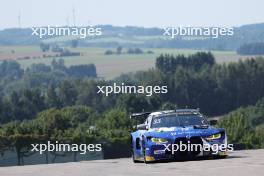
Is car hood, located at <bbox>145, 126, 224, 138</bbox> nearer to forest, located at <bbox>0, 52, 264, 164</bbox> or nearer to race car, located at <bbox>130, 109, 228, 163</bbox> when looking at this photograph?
race car, located at <bbox>130, 109, 228, 163</bbox>

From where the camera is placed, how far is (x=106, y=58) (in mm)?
180375

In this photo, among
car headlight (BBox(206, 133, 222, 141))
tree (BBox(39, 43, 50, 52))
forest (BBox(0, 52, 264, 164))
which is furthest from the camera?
tree (BBox(39, 43, 50, 52))

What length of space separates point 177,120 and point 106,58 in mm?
160267

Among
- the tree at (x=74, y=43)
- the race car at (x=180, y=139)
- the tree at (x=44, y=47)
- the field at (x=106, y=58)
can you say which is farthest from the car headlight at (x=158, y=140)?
the tree at (x=74, y=43)

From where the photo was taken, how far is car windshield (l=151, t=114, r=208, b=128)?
20281mm

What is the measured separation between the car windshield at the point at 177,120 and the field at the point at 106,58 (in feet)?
448

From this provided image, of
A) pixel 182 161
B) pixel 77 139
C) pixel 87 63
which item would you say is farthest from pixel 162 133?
pixel 87 63

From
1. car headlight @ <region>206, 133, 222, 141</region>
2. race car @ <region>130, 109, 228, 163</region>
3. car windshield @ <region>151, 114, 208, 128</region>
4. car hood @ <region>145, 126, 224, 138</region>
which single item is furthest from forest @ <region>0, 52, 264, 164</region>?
car headlight @ <region>206, 133, 222, 141</region>

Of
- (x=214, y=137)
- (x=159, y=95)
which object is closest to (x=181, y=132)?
(x=214, y=137)

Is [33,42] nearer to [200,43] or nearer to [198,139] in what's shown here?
[200,43]

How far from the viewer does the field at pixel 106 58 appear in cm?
16375

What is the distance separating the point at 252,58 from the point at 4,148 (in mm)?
116856

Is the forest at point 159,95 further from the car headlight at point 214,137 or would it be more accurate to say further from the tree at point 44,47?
the car headlight at point 214,137

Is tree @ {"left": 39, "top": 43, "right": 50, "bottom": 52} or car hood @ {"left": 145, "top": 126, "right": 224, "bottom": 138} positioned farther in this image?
tree @ {"left": 39, "top": 43, "right": 50, "bottom": 52}
